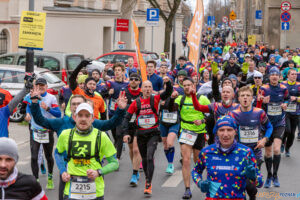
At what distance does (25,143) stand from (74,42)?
19.5 meters

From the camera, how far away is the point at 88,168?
20.4ft

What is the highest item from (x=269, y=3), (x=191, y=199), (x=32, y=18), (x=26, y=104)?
(x=269, y=3)

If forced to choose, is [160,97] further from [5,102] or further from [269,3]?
[269,3]

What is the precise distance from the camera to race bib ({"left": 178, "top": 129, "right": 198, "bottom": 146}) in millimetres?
9758

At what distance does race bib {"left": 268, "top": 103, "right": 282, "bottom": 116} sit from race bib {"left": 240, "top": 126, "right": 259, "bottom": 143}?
2422 millimetres

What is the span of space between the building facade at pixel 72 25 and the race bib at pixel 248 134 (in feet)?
60.9

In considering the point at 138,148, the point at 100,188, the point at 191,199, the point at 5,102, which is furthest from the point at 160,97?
the point at 100,188

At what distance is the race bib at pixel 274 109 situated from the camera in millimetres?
10742

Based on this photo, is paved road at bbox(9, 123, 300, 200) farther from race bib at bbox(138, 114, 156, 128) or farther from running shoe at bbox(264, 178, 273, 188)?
race bib at bbox(138, 114, 156, 128)

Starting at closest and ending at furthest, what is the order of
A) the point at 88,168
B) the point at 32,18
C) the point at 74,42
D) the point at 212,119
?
the point at 88,168 → the point at 212,119 → the point at 32,18 → the point at 74,42

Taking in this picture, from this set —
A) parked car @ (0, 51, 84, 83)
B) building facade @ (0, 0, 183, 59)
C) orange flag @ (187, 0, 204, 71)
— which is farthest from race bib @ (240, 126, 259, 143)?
building facade @ (0, 0, 183, 59)

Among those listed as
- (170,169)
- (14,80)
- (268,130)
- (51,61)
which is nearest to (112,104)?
(170,169)

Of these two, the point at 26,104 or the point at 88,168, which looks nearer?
the point at 88,168

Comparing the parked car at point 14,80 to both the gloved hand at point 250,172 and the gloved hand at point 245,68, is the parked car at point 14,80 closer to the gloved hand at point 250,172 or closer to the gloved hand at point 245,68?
the gloved hand at point 245,68
